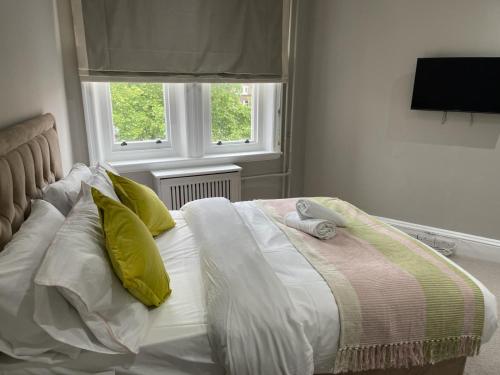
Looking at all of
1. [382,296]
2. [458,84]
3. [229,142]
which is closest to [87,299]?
[382,296]

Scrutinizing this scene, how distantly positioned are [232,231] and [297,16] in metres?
2.45

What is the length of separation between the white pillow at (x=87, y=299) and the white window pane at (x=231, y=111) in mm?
2312

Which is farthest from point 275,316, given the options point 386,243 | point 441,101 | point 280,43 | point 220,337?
point 280,43

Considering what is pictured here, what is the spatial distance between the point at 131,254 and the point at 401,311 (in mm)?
1095

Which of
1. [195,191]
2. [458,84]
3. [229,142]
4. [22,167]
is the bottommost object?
[195,191]

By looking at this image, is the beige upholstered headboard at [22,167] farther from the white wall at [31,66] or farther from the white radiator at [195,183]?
the white radiator at [195,183]

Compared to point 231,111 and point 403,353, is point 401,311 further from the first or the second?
point 231,111

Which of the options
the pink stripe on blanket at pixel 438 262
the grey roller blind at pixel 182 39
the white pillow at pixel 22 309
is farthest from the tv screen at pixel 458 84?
the white pillow at pixel 22 309

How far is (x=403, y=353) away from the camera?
1475 millimetres

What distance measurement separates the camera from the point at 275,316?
4.36 feet

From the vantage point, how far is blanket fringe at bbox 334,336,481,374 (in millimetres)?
1421

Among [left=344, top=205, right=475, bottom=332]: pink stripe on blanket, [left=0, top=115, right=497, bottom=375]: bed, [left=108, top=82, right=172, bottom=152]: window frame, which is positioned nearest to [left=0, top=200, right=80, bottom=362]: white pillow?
[left=0, top=115, right=497, bottom=375]: bed

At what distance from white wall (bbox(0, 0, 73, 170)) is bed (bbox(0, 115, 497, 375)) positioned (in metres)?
0.14

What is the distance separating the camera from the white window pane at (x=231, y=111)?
137 inches
